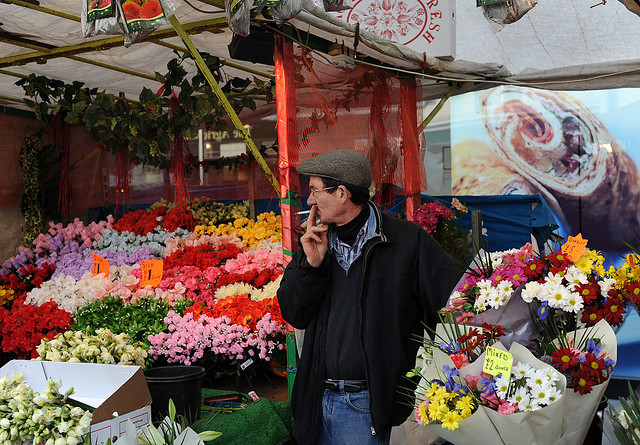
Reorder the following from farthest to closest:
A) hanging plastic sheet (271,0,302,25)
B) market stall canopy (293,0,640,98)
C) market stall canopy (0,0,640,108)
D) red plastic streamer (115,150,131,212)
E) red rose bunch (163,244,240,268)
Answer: red plastic streamer (115,150,131,212)
red rose bunch (163,244,240,268)
market stall canopy (293,0,640,98)
market stall canopy (0,0,640,108)
hanging plastic sheet (271,0,302,25)

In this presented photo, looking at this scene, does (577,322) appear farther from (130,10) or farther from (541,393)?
(130,10)

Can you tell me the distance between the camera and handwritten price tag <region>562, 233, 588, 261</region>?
5.89 ft

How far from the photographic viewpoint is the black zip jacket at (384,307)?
233cm

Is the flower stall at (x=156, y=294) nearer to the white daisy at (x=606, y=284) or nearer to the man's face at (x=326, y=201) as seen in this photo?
the man's face at (x=326, y=201)

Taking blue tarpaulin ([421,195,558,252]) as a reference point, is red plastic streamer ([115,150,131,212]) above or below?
above

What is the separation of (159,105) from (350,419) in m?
3.38

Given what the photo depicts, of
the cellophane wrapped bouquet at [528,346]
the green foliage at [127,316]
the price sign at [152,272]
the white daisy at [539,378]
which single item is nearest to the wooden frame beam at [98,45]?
the price sign at [152,272]

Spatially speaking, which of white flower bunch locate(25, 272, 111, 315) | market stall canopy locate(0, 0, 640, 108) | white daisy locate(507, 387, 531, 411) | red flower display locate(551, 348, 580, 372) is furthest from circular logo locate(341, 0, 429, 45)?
white daisy locate(507, 387, 531, 411)

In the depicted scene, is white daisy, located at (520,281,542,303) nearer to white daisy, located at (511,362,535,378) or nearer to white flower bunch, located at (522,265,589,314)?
white flower bunch, located at (522,265,589,314)

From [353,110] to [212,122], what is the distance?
1.57 meters

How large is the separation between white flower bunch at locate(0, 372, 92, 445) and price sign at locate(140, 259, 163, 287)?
8.39ft

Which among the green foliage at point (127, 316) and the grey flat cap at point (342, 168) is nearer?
the grey flat cap at point (342, 168)

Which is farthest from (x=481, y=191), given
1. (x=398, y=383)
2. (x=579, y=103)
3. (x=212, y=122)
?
(x=398, y=383)

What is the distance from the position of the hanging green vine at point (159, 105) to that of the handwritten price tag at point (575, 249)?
11.2ft
